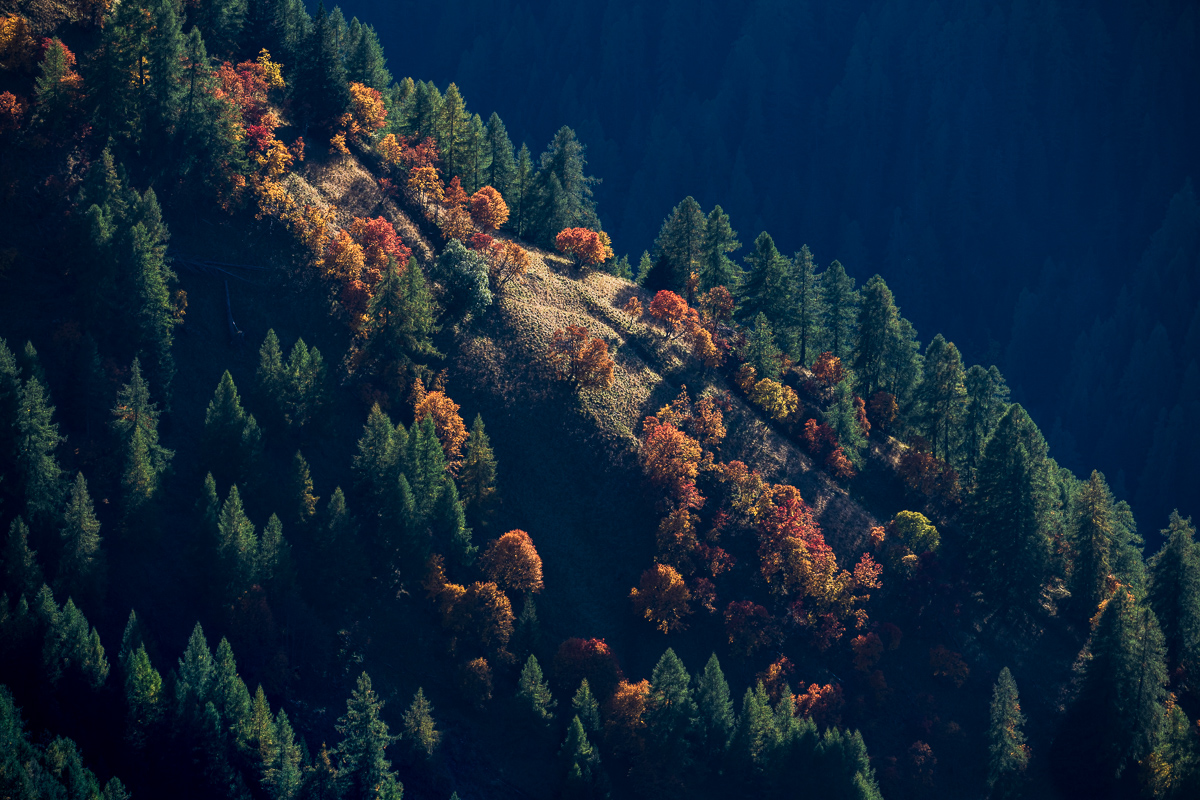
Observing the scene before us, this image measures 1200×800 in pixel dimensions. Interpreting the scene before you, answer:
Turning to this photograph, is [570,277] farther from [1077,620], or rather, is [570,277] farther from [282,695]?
[1077,620]

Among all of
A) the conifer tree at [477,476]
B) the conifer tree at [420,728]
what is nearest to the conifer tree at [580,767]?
the conifer tree at [420,728]

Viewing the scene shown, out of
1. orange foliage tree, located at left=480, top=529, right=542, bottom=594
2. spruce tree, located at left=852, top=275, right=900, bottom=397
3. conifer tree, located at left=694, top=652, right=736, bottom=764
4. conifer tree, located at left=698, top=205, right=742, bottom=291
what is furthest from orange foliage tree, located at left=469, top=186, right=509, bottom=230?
conifer tree, located at left=694, top=652, right=736, bottom=764

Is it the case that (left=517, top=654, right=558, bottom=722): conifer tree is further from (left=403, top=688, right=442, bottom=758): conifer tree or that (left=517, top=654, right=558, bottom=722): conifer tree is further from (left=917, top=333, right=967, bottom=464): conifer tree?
(left=917, top=333, right=967, bottom=464): conifer tree

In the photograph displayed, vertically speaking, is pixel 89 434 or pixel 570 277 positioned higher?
pixel 570 277

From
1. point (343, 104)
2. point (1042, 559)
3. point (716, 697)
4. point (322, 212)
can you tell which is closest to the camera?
point (716, 697)

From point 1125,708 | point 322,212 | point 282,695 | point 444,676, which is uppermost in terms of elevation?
point 322,212

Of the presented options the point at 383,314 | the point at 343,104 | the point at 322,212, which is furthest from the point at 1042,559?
the point at 343,104

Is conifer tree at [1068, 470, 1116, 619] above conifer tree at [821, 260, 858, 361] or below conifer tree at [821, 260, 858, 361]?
below

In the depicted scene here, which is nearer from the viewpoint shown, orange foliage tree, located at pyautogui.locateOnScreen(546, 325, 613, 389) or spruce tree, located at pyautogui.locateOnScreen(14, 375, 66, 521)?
spruce tree, located at pyautogui.locateOnScreen(14, 375, 66, 521)
